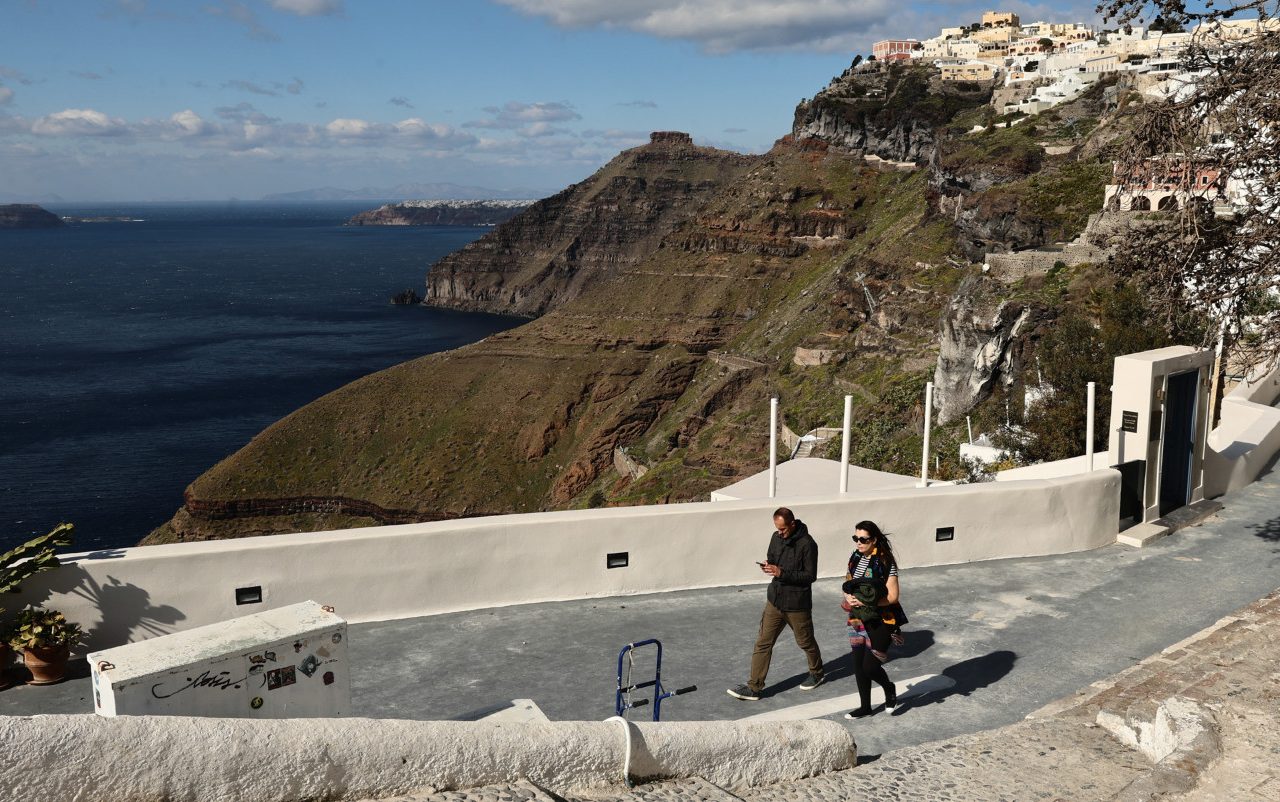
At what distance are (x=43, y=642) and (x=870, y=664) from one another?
5.63 meters

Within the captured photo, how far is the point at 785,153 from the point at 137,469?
77.3m

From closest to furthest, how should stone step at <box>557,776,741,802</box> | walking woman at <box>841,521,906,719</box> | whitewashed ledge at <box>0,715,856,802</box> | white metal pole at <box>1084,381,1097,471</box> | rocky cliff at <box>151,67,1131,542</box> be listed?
1. whitewashed ledge at <box>0,715,856,802</box>
2. stone step at <box>557,776,741,802</box>
3. walking woman at <box>841,521,906,719</box>
4. white metal pole at <box>1084,381,1097,471</box>
5. rocky cliff at <box>151,67,1131,542</box>

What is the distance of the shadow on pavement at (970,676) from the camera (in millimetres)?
8211

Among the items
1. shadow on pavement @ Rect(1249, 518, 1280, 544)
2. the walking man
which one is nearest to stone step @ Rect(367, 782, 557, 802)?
the walking man

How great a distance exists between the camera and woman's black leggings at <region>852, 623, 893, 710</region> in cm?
752

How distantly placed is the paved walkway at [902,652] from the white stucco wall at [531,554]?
0.19 meters

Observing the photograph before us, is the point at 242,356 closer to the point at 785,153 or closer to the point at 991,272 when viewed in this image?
the point at 785,153

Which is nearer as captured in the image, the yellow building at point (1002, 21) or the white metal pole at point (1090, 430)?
the white metal pole at point (1090, 430)

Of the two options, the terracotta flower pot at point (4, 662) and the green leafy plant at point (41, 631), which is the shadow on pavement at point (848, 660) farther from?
the terracotta flower pot at point (4, 662)

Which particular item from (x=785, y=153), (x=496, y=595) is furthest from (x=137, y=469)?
(x=496, y=595)

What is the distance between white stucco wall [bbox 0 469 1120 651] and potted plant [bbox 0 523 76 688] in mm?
161

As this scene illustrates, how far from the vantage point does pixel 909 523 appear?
1110 centimetres

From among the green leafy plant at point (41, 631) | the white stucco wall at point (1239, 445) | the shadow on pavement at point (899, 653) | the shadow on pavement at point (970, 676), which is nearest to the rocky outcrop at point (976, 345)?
the white stucco wall at point (1239, 445)

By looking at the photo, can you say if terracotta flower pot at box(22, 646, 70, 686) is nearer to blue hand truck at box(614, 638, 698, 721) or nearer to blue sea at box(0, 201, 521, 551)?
blue hand truck at box(614, 638, 698, 721)
